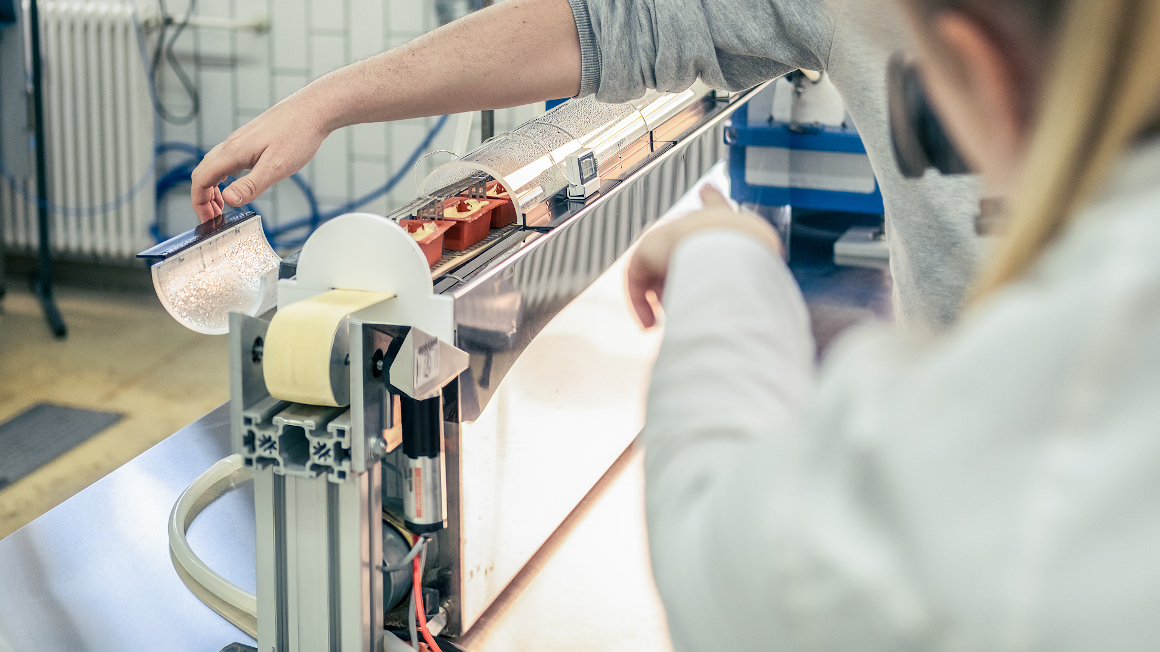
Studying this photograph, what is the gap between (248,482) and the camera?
120cm

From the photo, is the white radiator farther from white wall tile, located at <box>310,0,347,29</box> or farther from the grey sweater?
the grey sweater

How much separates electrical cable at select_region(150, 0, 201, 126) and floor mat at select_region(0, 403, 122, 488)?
4.52 feet

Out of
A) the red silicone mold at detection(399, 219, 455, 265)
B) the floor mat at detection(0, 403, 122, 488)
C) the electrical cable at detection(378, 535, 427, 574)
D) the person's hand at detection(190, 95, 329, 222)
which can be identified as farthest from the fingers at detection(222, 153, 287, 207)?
the floor mat at detection(0, 403, 122, 488)

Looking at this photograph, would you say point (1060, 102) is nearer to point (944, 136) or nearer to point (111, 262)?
point (944, 136)

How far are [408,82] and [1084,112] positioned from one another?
28.5 inches

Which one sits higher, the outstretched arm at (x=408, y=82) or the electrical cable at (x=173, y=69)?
the outstretched arm at (x=408, y=82)

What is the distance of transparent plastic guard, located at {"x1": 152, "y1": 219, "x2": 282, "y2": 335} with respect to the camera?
2.54ft

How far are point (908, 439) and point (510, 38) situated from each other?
0.74 m

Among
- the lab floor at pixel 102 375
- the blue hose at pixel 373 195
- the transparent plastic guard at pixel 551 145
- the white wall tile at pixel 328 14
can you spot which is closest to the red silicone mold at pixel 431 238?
the transparent plastic guard at pixel 551 145

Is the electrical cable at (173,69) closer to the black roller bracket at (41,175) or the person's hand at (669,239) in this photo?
the black roller bracket at (41,175)

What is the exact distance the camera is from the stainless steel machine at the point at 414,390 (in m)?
0.72

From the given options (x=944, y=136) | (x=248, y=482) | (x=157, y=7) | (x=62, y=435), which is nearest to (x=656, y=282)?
(x=944, y=136)

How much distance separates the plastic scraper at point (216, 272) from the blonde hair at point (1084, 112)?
0.61 metres

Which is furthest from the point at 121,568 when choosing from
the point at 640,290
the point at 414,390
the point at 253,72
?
the point at 253,72
